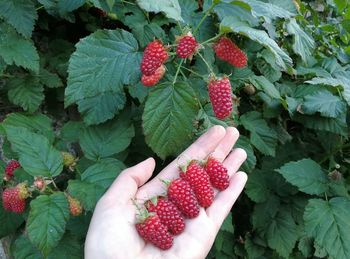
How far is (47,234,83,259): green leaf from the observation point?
1383mm

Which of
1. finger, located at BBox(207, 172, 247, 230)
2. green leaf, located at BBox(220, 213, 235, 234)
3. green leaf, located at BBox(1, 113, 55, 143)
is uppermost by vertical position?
green leaf, located at BBox(1, 113, 55, 143)

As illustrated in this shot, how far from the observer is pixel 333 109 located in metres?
1.62

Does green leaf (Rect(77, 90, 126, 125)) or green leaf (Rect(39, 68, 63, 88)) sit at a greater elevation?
green leaf (Rect(77, 90, 126, 125))

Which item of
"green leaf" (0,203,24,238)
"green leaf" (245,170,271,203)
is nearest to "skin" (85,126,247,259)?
"green leaf" (245,170,271,203)

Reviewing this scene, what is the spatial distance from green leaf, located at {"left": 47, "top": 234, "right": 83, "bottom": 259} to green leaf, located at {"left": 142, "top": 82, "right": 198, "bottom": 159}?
405 mm

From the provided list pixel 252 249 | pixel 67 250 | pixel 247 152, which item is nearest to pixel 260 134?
pixel 247 152

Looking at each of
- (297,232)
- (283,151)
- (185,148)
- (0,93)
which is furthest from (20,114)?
(297,232)

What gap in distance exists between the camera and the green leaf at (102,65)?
4.42 feet

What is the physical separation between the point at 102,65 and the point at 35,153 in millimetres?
353

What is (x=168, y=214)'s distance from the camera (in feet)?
4.47

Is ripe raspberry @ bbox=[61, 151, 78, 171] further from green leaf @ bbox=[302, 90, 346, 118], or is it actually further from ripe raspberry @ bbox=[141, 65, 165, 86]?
green leaf @ bbox=[302, 90, 346, 118]

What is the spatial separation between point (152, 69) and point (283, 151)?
901mm

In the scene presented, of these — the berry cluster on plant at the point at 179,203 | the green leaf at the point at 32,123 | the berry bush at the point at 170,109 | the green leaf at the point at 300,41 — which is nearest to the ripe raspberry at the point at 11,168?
the berry bush at the point at 170,109

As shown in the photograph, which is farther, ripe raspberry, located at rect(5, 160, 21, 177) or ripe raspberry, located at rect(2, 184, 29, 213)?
ripe raspberry, located at rect(5, 160, 21, 177)
